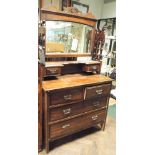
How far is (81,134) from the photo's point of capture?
6.74 ft

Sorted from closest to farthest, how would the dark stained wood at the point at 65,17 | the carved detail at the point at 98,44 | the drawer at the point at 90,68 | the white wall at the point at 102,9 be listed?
the dark stained wood at the point at 65,17
the drawer at the point at 90,68
the carved detail at the point at 98,44
the white wall at the point at 102,9

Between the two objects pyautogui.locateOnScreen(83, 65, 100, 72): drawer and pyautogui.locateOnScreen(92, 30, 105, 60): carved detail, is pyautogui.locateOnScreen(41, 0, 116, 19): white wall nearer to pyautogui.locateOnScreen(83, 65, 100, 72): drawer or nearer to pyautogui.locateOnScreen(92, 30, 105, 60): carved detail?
pyautogui.locateOnScreen(92, 30, 105, 60): carved detail

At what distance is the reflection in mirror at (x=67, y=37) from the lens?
180 centimetres

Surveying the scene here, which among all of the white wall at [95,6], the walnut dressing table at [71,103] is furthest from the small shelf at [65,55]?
the white wall at [95,6]

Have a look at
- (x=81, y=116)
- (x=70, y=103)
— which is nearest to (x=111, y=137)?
(x=81, y=116)

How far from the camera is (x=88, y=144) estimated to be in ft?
6.26

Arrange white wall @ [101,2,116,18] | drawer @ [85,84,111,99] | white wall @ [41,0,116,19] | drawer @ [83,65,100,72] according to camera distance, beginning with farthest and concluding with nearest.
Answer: white wall @ [101,2,116,18] < white wall @ [41,0,116,19] < drawer @ [83,65,100,72] < drawer @ [85,84,111,99]

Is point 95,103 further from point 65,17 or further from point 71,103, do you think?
point 65,17

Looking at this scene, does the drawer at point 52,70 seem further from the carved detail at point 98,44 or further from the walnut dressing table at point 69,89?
the carved detail at point 98,44

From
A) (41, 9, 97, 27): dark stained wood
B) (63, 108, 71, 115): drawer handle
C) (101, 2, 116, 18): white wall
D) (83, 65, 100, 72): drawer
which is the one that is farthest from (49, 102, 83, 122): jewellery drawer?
(101, 2, 116, 18): white wall

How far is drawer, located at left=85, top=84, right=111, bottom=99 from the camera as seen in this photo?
174 centimetres

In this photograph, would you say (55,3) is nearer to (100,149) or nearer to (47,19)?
(47,19)
